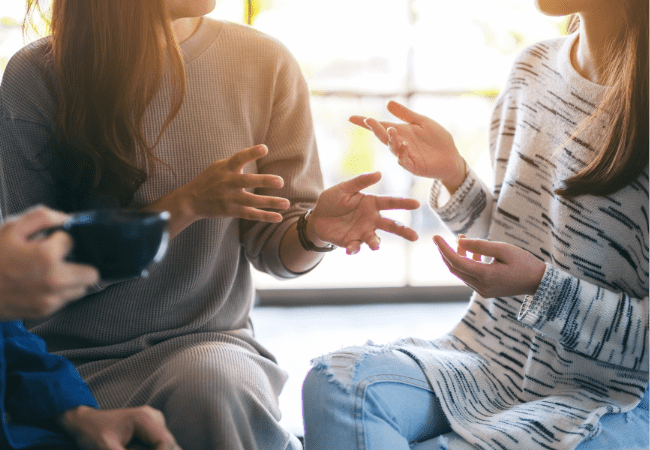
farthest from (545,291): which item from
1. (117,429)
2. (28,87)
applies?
(28,87)

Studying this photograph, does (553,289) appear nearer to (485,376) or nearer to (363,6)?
(485,376)

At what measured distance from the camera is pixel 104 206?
39.4 inches

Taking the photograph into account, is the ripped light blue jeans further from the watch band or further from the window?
the window

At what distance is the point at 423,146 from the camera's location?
1.12 metres

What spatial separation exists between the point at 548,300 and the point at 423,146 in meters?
0.40

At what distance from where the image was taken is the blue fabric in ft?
2.26

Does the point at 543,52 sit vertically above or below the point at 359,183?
above

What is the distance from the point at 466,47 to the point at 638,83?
2.05m

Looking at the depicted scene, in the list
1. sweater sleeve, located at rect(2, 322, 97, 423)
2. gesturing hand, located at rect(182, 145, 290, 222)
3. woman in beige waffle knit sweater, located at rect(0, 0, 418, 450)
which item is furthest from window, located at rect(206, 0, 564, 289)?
sweater sleeve, located at rect(2, 322, 97, 423)

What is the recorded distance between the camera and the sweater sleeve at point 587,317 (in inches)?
35.1

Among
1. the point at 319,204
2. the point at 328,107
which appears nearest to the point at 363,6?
the point at 328,107

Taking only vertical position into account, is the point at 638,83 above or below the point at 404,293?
above

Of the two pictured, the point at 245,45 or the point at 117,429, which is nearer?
the point at 117,429

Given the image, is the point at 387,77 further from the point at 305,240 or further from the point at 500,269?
the point at 500,269
